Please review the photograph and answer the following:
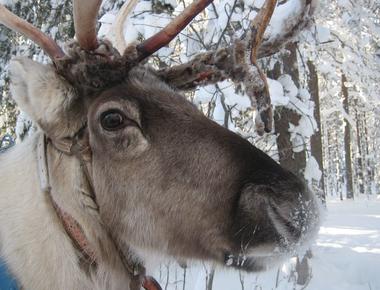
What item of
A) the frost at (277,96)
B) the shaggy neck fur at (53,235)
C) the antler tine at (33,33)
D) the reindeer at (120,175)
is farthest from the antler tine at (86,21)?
the frost at (277,96)

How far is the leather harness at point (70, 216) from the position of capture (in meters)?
2.23

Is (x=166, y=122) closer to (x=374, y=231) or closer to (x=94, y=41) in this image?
(x=94, y=41)

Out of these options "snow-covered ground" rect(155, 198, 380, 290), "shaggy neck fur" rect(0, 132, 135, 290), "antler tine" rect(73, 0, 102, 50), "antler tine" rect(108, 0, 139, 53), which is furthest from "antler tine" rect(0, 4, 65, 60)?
"snow-covered ground" rect(155, 198, 380, 290)

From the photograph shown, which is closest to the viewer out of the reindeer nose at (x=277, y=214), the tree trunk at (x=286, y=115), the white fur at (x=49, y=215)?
the reindeer nose at (x=277, y=214)

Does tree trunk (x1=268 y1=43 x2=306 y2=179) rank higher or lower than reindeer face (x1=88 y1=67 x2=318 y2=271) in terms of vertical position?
higher

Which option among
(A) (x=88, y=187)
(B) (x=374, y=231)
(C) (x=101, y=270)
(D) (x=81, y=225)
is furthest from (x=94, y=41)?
(B) (x=374, y=231)

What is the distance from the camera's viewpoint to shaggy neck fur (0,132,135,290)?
86.5 inches

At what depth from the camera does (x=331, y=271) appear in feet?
27.1

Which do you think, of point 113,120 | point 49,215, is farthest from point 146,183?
point 49,215

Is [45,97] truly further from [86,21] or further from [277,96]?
[277,96]

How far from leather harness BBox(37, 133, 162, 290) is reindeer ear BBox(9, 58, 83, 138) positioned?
0.18 ft

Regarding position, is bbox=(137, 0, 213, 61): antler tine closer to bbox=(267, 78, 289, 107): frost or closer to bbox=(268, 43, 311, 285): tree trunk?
bbox=(267, 78, 289, 107): frost

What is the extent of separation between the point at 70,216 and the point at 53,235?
0.11m

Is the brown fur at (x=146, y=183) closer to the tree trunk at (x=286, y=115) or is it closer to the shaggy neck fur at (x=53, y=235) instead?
the shaggy neck fur at (x=53, y=235)
